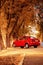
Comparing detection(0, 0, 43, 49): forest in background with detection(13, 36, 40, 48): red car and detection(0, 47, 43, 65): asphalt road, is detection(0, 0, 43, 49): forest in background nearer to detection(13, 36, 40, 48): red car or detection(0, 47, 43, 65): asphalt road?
detection(13, 36, 40, 48): red car

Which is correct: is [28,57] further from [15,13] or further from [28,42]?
[28,42]

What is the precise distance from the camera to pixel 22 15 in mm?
31031

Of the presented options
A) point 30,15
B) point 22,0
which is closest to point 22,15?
point 30,15

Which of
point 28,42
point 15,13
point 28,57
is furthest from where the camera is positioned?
point 28,42

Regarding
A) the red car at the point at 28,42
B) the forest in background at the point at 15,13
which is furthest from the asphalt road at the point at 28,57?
the red car at the point at 28,42

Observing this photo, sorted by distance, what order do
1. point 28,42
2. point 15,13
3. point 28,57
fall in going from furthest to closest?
point 28,42
point 15,13
point 28,57

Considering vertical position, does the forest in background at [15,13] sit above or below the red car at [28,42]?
above

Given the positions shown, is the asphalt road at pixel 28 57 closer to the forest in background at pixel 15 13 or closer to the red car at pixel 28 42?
the forest in background at pixel 15 13

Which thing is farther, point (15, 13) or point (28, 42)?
point (28, 42)

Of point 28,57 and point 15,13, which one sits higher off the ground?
point 15,13

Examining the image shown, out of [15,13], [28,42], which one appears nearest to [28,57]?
[15,13]

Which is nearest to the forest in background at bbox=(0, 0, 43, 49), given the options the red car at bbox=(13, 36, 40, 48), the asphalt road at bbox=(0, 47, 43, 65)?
the red car at bbox=(13, 36, 40, 48)

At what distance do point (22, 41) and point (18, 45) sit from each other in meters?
0.73

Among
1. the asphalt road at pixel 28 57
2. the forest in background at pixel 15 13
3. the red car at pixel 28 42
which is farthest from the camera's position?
the red car at pixel 28 42
